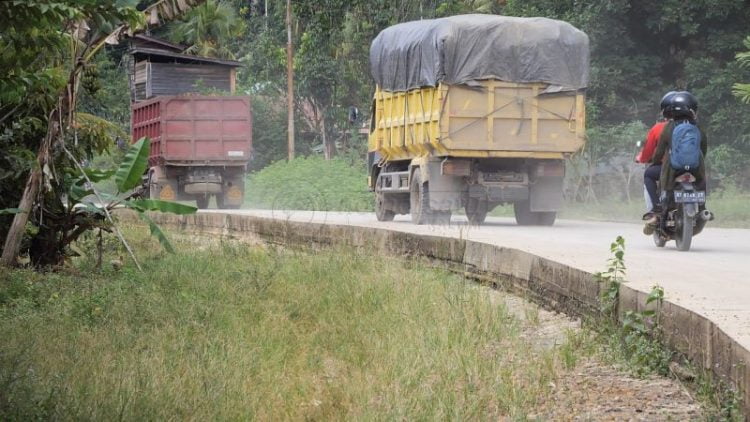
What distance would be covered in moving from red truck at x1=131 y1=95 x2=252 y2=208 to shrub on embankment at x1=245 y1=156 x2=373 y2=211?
1.97 metres

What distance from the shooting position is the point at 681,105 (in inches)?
586

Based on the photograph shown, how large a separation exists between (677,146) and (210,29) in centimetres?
3997

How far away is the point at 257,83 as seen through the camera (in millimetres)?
54906

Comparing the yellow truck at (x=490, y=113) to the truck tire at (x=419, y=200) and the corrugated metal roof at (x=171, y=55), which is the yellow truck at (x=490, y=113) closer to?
the truck tire at (x=419, y=200)

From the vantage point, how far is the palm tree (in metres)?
52.3

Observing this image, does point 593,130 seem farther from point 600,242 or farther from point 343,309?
point 343,309

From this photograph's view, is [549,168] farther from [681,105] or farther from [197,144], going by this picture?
[197,144]

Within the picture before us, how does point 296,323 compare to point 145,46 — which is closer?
point 296,323

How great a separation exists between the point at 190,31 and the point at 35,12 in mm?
46359

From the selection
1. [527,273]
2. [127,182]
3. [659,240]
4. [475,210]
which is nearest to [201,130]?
[475,210]

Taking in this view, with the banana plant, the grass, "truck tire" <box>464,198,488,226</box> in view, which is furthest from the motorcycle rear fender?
"truck tire" <box>464,198,488,226</box>

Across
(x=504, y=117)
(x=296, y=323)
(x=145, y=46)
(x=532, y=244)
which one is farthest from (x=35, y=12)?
Answer: (x=145, y=46)

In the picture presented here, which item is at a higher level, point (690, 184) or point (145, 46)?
point (145, 46)

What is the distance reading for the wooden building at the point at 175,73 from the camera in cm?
4097
